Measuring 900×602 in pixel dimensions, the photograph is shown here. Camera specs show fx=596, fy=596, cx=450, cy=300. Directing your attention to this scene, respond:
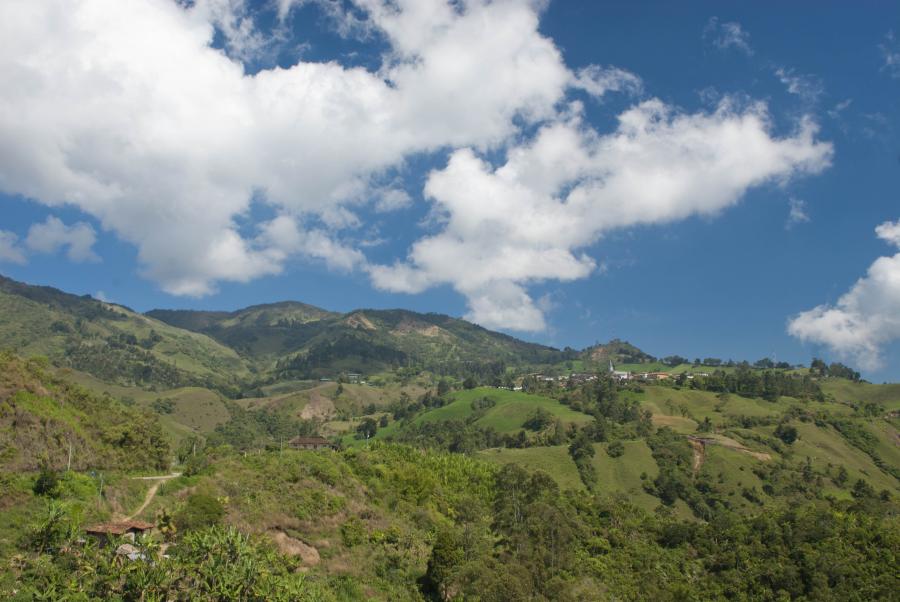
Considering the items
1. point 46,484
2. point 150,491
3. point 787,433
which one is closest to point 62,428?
point 150,491

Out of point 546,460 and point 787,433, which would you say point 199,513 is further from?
point 787,433

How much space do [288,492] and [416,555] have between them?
46.4ft

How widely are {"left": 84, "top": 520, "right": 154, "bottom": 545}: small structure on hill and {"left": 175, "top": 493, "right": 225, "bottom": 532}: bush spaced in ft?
7.69

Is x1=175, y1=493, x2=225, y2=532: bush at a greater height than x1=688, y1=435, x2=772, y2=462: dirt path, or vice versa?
x1=688, y1=435, x2=772, y2=462: dirt path

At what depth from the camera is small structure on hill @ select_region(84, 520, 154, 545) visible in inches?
1682

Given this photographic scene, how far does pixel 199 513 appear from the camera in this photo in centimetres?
4850

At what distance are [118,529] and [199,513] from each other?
6.31 m

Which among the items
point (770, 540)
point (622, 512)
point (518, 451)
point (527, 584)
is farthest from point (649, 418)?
point (527, 584)

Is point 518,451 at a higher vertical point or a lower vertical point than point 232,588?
higher

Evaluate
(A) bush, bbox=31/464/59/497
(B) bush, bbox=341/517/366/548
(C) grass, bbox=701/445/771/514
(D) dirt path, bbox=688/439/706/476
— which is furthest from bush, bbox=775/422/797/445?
(A) bush, bbox=31/464/59/497

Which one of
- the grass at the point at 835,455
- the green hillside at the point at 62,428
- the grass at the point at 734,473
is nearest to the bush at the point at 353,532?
the green hillside at the point at 62,428

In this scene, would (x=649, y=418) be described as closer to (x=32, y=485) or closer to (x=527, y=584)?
(x=527, y=584)

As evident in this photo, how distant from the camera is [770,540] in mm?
63406

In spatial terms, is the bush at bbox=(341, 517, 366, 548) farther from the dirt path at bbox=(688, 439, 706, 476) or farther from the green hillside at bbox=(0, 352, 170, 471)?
the dirt path at bbox=(688, 439, 706, 476)
